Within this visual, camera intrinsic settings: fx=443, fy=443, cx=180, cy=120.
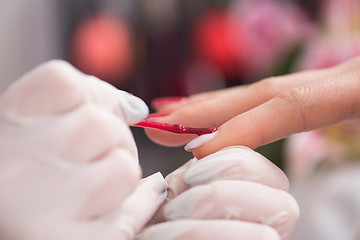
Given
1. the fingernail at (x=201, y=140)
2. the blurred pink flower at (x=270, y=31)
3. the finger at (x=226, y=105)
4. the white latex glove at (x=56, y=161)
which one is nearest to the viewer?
the white latex glove at (x=56, y=161)

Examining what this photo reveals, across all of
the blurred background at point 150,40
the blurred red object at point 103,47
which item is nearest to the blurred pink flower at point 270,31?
the blurred background at point 150,40

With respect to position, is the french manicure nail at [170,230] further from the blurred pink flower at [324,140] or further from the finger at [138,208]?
the blurred pink flower at [324,140]

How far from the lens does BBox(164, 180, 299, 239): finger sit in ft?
1.10

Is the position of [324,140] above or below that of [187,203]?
below

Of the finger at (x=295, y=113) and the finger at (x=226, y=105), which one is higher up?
the finger at (x=295, y=113)

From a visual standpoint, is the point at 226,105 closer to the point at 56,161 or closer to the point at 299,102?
the point at 299,102

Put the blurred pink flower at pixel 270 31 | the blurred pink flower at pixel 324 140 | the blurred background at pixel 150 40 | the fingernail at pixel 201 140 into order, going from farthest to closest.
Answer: the blurred background at pixel 150 40 < the blurred pink flower at pixel 270 31 < the blurred pink flower at pixel 324 140 < the fingernail at pixel 201 140

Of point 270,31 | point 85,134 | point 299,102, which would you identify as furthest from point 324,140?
point 85,134

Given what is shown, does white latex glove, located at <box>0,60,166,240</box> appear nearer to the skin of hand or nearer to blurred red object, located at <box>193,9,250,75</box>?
the skin of hand

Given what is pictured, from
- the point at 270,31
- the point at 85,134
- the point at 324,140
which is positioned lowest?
the point at 324,140

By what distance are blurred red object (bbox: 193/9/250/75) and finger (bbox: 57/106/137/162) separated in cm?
97

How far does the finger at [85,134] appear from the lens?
0.97ft

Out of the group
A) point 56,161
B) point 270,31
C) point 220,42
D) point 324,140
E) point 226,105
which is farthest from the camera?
point 220,42

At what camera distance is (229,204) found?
33 cm
